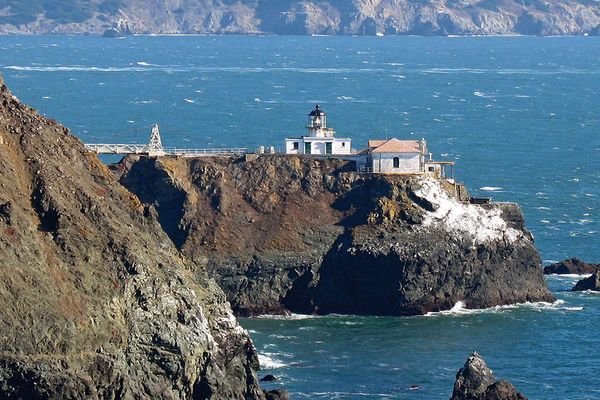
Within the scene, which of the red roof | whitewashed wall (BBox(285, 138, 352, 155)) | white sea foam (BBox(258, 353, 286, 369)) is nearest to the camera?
white sea foam (BBox(258, 353, 286, 369))

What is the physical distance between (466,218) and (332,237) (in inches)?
324

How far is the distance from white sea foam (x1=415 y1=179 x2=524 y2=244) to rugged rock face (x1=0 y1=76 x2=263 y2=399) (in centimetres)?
2913

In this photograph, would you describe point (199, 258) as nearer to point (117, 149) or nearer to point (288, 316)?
point (288, 316)

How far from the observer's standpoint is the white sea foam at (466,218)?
113750 millimetres

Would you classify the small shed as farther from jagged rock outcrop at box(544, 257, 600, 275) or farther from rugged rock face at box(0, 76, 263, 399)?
rugged rock face at box(0, 76, 263, 399)

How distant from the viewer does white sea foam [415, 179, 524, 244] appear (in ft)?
373

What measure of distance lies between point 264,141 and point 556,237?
50301 millimetres

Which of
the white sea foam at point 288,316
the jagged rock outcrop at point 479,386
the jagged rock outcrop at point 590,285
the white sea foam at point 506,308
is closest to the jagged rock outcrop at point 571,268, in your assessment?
the jagged rock outcrop at point 590,285

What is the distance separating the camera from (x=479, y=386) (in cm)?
8606

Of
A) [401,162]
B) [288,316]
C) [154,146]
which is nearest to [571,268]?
[401,162]

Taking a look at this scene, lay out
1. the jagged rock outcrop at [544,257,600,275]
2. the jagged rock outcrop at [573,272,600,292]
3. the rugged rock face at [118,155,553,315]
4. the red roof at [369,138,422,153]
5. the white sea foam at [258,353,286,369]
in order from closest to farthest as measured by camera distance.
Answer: the white sea foam at [258,353,286,369], the rugged rock face at [118,155,553,315], the jagged rock outcrop at [573,272,600,292], the red roof at [369,138,422,153], the jagged rock outcrop at [544,257,600,275]

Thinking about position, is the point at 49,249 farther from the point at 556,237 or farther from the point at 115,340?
the point at 556,237

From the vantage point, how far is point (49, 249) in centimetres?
7962

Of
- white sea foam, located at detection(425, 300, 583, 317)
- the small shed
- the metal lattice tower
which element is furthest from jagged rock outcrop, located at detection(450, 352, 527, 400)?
the metal lattice tower
